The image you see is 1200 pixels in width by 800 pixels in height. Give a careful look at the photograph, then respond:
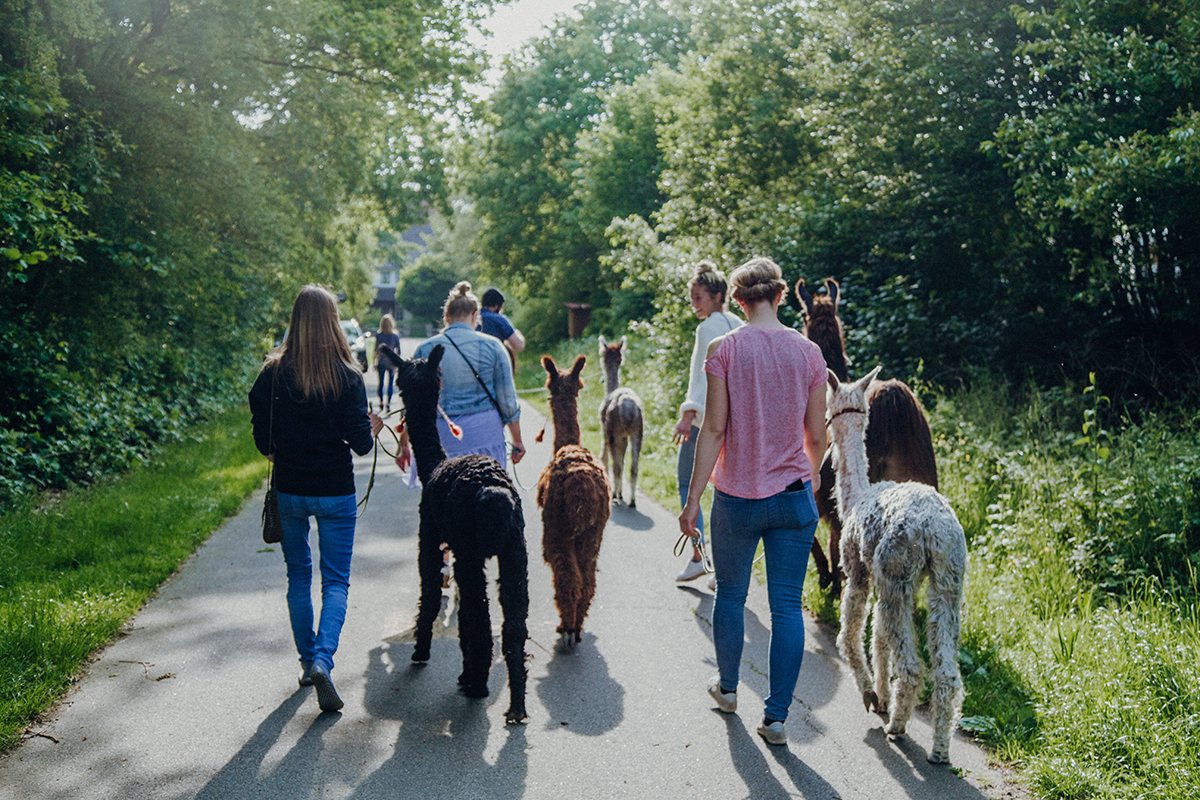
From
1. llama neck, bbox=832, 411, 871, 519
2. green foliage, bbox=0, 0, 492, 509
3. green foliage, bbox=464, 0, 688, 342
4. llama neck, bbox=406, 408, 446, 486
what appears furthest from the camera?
green foliage, bbox=464, 0, 688, 342

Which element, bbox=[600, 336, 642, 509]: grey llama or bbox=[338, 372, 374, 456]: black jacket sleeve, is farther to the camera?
bbox=[600, 336, 642, 509]: grey llama

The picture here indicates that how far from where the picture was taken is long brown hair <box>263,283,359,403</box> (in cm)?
430

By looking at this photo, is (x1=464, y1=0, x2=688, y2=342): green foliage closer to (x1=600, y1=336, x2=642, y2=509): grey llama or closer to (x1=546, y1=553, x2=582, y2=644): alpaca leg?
(x1=600, y1=336, x2=642, y2=509): grey llama

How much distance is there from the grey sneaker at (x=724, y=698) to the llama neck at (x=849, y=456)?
112 centimetres

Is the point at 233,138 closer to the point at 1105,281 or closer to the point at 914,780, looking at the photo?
the point at 1105,281

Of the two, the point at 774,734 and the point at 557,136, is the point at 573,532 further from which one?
the point at 557,136

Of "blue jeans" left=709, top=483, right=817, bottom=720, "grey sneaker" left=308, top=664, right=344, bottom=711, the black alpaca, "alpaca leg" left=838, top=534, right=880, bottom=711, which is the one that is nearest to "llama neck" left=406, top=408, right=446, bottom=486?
the black alpaca

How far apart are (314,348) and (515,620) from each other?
67.4 inches

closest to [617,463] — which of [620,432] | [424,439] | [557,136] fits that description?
[620,432]

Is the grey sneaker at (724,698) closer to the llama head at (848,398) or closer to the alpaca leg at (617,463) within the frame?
the llama head at (848,398)

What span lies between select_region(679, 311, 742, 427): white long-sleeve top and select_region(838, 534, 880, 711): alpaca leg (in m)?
1.25

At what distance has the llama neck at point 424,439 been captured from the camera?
5.03m

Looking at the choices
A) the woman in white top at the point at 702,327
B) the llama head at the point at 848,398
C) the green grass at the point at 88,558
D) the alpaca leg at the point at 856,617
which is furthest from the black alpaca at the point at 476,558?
the green grass at the point at 88,558

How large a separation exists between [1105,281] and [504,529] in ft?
24.7
